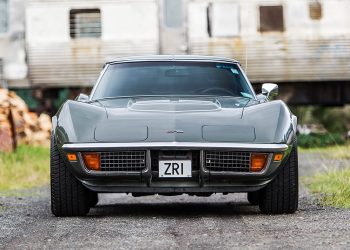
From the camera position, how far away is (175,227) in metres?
6.54

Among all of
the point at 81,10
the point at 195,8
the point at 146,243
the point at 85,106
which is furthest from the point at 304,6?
the point at 146,243

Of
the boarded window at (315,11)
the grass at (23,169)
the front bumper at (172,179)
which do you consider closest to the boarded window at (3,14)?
the grass at (23,169)

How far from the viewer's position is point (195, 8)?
20453 mm

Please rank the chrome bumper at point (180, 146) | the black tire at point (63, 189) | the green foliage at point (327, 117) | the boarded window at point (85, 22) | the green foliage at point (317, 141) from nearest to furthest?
the chrome bumper at point (180, 146), the black tire at point (63, 189), the boarded window at point (85, 22), the green foliage at point (317, 141), the green foliage at point (327, 117)

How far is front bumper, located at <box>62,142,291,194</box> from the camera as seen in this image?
269 inches

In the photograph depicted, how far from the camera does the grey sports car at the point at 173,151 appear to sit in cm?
688

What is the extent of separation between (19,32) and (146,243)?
1593 cm

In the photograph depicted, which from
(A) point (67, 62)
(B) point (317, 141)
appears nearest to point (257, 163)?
(A) point (67, 62)

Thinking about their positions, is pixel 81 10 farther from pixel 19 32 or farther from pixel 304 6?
pixel 304 6

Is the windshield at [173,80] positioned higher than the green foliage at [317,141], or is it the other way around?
the windshield at [173,80]

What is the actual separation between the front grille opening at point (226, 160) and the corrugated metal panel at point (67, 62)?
14020mm

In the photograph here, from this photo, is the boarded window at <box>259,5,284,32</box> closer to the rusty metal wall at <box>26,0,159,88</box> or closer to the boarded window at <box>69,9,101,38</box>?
the rusty metal wall at <box>26,0,159,88</box>

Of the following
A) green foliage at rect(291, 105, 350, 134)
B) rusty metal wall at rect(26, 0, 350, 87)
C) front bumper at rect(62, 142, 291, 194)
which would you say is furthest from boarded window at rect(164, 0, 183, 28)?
front bumper at rect(62, 142, 291, 194)

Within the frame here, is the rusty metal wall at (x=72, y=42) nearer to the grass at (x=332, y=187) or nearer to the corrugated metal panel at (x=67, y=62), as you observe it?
the corrugated metal panel at (x=67, y=62)
